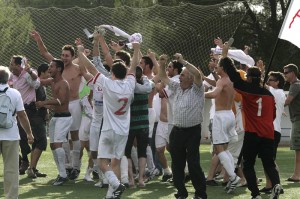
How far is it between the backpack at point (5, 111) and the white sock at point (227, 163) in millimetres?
3693

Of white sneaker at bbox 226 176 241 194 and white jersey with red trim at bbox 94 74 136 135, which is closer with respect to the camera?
white jersey with red trim at bbox 94 74 136 135

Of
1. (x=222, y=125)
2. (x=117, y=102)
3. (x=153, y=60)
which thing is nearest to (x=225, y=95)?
(x=222, y=125)

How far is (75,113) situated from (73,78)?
2.04ft

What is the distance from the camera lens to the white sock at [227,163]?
13141 millimetres

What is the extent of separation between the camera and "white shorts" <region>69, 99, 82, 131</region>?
1480cm

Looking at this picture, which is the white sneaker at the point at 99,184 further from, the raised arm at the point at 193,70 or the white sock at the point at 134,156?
the raised arm at the point at 193,70

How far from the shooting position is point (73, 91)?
14.9 metres

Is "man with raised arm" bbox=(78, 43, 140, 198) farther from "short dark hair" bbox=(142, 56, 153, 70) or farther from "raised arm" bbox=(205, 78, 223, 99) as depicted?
"short dark hair" bbox=(142, 56, 153, 70)

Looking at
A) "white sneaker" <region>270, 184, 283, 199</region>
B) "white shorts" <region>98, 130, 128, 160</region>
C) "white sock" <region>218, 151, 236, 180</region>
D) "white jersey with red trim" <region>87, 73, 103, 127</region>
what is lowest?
"white sneaker" <region>270, 184, 283, 199</region>

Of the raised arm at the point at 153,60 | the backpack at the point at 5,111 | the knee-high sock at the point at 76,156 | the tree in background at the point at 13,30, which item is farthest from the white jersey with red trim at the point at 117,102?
the tree in background at the point at 13,30

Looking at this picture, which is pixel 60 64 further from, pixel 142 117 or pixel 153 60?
pixel 142 117

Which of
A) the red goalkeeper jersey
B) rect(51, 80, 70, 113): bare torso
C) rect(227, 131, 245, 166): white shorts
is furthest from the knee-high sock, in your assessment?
the red goalkeeper jersey

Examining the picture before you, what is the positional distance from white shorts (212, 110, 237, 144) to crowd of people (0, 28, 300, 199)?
0.02 m

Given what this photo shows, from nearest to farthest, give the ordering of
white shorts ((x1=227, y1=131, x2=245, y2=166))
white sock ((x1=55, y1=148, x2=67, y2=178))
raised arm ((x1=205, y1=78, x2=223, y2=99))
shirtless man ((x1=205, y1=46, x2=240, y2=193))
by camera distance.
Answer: raised arm ((x1=205, y1=78, x2=223, y2=99)) → shirtless man ((x1=205, y1=46, x2=240, y2=193)) → white sock ((x1=55, y1=148, x2=67, y2=178)) → white shorts ((x1=227, y1=131, x2=245, y2=166))
